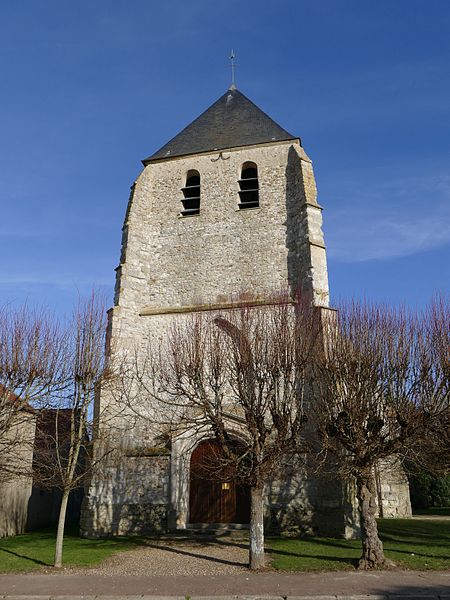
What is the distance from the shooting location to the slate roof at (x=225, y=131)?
16.9 m

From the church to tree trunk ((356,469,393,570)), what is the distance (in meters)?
2.60

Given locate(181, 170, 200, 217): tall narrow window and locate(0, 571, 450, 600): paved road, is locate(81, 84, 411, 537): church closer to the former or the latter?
locate(181, 170, 200, 217): tall narrow window

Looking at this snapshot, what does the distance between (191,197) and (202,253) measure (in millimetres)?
2415

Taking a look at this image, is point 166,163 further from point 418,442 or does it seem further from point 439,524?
point 439,524

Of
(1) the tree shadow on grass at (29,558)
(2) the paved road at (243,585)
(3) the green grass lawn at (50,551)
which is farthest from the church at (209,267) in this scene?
(2) the paved road at (243,585)

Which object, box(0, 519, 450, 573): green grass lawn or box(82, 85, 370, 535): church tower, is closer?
box(0, 519, 450, 573): green grass lawn

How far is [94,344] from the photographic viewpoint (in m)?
10.3

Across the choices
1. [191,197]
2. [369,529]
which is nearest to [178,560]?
[369,529]

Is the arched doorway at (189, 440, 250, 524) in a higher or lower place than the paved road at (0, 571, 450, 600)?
higher

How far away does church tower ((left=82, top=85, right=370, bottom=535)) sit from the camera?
1180cm

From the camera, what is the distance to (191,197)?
53.5ft

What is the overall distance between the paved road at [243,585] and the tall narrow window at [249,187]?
1095 centimetres

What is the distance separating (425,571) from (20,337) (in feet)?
27.5

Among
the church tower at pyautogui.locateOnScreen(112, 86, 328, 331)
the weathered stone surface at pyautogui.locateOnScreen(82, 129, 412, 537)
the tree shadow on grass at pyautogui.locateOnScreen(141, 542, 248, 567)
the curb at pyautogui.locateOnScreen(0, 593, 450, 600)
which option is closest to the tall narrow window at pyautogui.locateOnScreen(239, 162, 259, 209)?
the church tower at pyautogui.locateOnScreen(112, 86, 328, 331)
